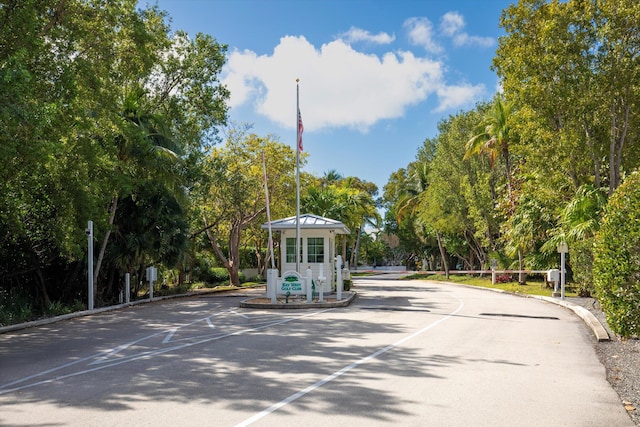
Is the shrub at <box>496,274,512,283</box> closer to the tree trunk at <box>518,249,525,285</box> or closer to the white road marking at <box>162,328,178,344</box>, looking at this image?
the tree trunk at <box>518,249,525,285</box>

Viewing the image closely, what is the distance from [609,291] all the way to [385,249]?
9427 centimetres

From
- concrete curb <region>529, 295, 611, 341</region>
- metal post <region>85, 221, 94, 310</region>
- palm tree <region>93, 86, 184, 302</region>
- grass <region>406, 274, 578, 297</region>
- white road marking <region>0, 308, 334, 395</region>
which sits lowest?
grass <region>406, 274, 578, 297</region>

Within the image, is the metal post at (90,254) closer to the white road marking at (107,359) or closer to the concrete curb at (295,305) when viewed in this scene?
the concrete curb at (295,305)

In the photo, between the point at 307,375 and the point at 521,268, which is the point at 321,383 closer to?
the point at 307,375

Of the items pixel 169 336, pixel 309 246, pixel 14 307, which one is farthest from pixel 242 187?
pixel 169 336

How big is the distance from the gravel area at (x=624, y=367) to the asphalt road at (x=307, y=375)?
0.16 m

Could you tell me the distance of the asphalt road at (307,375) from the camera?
602cm

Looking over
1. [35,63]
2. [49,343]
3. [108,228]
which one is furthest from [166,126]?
[49,343]

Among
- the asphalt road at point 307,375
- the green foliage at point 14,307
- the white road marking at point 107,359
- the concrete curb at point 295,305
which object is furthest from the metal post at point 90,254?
the white road marking at point 107,359

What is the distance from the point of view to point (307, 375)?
7980 millimetres

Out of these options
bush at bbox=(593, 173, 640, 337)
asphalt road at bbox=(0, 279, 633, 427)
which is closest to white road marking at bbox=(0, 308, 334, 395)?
asphalt road at bbox=(0, 279, 633, 427)

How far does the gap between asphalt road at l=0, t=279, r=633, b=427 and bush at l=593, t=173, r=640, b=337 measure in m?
0.94

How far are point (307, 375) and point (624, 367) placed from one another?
5008 mm

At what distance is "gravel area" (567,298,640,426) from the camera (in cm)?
665
